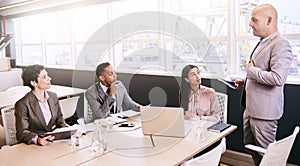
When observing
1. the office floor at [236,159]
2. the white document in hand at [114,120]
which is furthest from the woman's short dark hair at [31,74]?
the office floor at [236,159]

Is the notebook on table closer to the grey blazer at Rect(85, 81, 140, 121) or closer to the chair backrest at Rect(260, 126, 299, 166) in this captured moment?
the chair backrest at Rect(260, 126, 299, 166)

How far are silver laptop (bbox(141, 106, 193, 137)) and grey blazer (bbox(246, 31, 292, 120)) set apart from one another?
596mm

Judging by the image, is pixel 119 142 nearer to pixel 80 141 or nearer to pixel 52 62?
pixel 80 141

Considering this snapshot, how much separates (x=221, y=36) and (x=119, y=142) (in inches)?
78.5

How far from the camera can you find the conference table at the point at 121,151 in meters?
1.67

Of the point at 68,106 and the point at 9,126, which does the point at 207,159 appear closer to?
the point at 9,126

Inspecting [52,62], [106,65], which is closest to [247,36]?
[106,65]

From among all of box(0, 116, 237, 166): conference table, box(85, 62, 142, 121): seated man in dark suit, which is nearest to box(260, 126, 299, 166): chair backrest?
box(0, 116, 237, 166): conference table

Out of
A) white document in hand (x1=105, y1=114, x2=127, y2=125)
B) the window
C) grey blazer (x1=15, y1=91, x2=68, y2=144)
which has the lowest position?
white document in hand (x1=105, y1=114, x2=127, y2=125)

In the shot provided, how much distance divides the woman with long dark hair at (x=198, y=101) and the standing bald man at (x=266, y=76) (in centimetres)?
38

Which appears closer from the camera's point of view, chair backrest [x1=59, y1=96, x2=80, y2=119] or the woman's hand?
the woman's hand

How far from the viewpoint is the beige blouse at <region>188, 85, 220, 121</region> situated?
8.70 ft

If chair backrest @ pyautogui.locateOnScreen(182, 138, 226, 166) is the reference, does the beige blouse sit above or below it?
above

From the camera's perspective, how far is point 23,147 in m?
1.94
